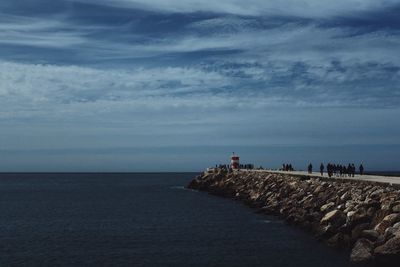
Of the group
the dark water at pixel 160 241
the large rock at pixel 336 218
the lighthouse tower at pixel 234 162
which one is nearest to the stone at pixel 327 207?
the dark water at pixel 160 241

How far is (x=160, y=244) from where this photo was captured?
3572 cm

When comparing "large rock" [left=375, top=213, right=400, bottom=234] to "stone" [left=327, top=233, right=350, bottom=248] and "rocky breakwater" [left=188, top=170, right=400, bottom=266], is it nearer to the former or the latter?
"rocky breakwater" [left=188, top=170, right=400, bottom=266]

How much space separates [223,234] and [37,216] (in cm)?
2487

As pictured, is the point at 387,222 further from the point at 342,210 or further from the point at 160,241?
the point at 160,241

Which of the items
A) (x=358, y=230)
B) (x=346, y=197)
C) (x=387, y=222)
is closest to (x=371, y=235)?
(x=387, y=222)

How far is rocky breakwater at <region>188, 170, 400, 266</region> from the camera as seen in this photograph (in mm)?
26359

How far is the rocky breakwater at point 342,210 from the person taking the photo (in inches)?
1038

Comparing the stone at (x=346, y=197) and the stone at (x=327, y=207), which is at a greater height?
the stone at (x=346, y=197)

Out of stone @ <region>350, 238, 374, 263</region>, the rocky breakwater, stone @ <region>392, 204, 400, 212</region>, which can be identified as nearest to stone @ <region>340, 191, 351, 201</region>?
the rocky breakwater

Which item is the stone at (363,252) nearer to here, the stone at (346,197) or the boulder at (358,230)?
the boulder at (358,230)

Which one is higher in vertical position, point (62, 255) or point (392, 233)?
point (392, 233)

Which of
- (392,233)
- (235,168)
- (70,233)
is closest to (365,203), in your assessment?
(392,233)

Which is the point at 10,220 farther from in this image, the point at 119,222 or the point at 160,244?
the point at 160,244

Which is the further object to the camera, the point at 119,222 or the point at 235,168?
the point at 235,168
